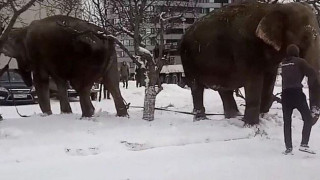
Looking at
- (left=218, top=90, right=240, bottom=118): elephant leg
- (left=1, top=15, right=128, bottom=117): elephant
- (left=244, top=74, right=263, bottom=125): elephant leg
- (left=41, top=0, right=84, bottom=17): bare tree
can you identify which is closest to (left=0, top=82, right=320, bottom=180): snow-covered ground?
(left=244, top=74, right=263, bottom=125): elephant leg

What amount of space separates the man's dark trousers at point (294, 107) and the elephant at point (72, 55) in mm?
4655

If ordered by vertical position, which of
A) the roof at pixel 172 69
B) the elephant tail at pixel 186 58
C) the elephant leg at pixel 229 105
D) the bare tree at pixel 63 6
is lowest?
the roof at pixel 172 69

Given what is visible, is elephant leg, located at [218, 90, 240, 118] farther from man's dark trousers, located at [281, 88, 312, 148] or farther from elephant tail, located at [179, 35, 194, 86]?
man's dark trousers, located at [281, 88, 312, 148]

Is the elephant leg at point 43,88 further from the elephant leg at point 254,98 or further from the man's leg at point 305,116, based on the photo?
the man's leg at point 305,116

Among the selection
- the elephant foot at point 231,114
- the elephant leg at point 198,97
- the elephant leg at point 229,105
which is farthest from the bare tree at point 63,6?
the elephant foot at point 231,114

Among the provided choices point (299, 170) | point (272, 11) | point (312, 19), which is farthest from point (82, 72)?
point (299, 170)

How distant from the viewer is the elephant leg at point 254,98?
1074cm

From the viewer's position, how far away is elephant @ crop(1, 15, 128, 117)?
451 inches

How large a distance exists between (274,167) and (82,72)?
218 inches

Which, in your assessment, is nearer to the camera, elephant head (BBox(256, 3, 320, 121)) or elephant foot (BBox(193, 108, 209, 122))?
elephant head (BBox(256, 3, 320, 121))

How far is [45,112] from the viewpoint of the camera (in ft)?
42.6

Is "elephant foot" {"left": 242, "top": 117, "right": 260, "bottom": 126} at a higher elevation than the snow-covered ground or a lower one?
lower

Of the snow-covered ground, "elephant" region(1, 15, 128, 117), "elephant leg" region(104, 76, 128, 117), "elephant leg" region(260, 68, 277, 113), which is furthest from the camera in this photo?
"elephant leg" region(104, 76, 128, 117)

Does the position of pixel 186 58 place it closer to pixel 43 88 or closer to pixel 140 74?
pixel 43 88
